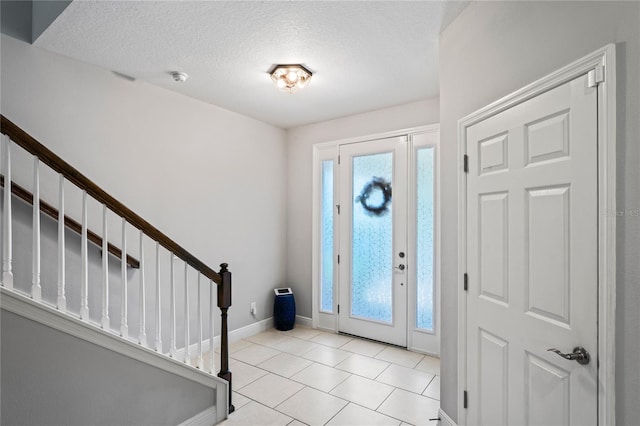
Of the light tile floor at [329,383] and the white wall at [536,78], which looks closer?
the white wall at [536,78]

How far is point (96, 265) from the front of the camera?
2.52m

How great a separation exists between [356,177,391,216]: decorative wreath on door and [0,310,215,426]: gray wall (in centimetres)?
253

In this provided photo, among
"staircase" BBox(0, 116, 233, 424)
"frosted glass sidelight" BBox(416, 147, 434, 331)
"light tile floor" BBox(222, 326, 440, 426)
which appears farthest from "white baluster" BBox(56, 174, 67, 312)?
"frosted glass sidelight" BBox(416, 147, 434, 331)

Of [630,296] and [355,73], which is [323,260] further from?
[630,296]

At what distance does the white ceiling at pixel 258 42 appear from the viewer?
1879mm

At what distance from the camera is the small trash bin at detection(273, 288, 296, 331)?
4.02 m

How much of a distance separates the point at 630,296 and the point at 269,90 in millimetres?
2903

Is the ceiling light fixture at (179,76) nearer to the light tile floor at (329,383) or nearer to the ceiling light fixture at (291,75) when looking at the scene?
the ceiling light fixture at (291,75)

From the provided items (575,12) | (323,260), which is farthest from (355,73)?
(323,260)

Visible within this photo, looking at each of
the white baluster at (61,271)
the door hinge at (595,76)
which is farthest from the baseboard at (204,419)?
the door hinge at (595,76)

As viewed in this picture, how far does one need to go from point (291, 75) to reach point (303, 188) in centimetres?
187

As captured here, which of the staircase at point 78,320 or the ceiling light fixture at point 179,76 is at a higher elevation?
the ceiling light fixture at point 179,76

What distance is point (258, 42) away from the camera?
221 centimetres

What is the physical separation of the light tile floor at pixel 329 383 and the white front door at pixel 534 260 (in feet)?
2.52
